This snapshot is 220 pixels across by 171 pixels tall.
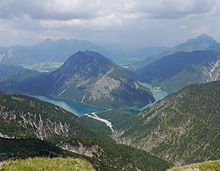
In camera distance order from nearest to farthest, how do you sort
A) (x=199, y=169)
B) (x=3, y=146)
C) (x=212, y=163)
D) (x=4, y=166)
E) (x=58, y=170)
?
1. (x=4, y=166)
2. (x=58, y=170)
3. (x=199, y=169)
4. (x=212, y=163)
5. (x=3, y=146)

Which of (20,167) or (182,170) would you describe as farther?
(182,170)

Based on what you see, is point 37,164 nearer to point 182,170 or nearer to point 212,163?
point 182,170

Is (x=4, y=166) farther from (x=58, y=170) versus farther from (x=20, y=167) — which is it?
(x=58, y=170)

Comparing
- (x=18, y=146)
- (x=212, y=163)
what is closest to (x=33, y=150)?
(x=18, y=146)

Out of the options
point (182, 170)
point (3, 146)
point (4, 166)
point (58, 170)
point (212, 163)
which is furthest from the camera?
point (3, 146)

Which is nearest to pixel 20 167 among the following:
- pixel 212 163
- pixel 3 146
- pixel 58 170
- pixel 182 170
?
pixel 58 170

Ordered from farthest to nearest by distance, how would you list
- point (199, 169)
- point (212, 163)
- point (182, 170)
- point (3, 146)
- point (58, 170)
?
point (3, 146), point (212, 163), point (199, 169), point (182, 170), point (58, 170)

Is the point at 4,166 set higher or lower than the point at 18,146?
higher

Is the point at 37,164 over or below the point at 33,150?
over

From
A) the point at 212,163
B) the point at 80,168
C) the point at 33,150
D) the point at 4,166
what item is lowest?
the point at 33,150
